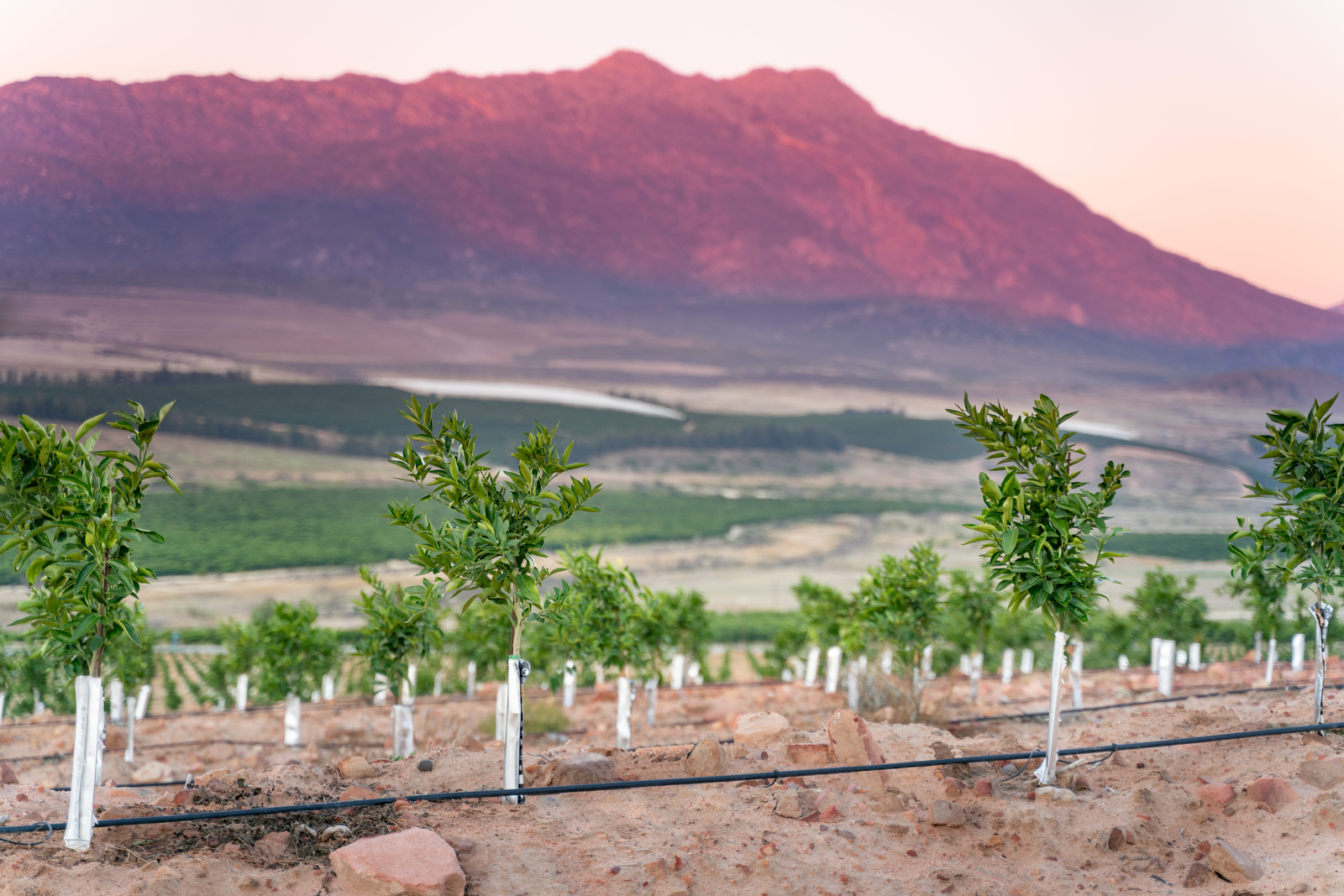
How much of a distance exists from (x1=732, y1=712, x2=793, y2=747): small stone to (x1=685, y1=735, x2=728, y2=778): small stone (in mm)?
1486

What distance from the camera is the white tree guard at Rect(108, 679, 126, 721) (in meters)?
25.7

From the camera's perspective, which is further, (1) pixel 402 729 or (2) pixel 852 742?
(1) pixel 402 729

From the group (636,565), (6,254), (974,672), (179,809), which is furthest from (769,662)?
(6,254)

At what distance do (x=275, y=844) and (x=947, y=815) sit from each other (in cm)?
769

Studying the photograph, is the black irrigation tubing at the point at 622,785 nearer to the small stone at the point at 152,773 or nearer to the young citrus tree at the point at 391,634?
the young citrus tree at the point at 391,634

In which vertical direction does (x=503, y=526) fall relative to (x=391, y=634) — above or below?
above

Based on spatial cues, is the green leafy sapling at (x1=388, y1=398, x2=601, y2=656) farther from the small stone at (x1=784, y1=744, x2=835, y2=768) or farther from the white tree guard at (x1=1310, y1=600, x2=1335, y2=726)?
the white tree guard at (x1=1310, y1=600, x2=1335, y2=726)

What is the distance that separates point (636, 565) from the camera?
11994 cm

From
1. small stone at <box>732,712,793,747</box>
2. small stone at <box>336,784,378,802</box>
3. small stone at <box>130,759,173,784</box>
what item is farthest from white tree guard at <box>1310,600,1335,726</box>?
small stone at <box>130,759,173,784</box>

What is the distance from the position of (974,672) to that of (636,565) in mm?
92028

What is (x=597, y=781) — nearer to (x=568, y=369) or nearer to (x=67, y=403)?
Result: (x=67, y=403)

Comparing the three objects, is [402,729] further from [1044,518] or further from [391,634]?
[1044,518]

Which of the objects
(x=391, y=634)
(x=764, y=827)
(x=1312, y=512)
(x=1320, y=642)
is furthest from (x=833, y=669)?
(x=764, y=827)

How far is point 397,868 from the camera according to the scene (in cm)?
863
